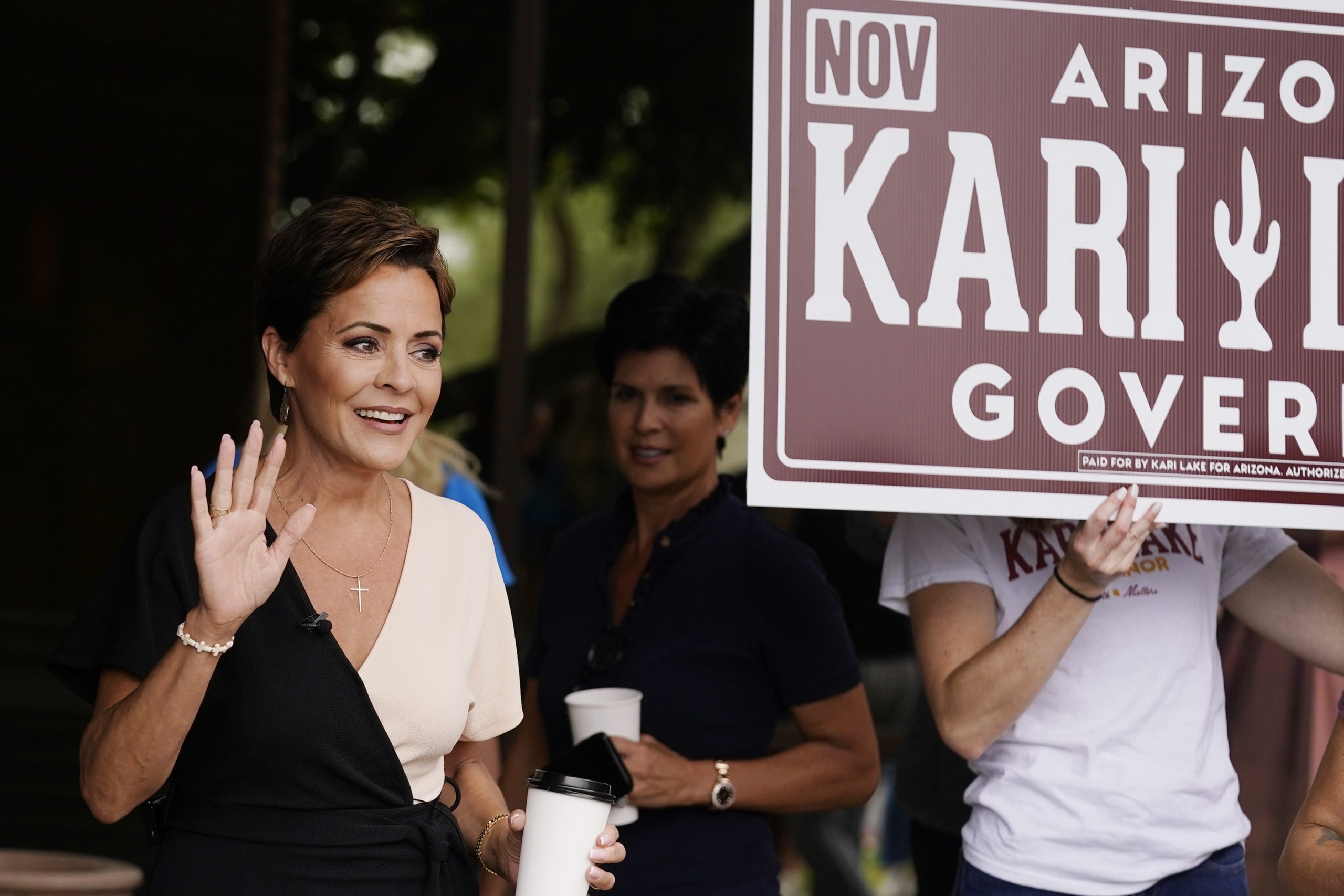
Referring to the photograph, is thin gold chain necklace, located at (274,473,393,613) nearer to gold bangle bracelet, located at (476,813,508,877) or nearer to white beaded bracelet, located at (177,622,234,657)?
white beaded bracelet, located at (177,622,234,657)

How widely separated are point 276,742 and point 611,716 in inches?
25.5

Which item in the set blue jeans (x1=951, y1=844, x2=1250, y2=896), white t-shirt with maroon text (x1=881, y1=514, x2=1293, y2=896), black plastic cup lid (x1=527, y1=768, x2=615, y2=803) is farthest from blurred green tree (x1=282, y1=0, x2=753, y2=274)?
black plastic cup lid (x1=527, y1=768, x2=615, y2=803)

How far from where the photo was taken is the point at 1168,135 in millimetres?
1926

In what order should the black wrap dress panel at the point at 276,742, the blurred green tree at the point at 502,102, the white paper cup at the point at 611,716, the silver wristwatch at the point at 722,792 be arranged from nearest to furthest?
1. the black wrap dress panel at the point at 276,742
2. the white paper cup at the point at 611,716
3. the silver wristwatch at the point at 722,792
4. the blurred green tree at the point at 502,102

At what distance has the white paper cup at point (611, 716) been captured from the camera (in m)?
2.09

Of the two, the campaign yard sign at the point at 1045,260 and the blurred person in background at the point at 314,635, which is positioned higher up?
the campaign yard sign at the point at 1045,260

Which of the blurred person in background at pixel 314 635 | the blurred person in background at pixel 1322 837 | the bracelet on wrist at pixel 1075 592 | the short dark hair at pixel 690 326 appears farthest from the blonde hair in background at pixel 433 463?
the blurred person in background at pixel 1322 837

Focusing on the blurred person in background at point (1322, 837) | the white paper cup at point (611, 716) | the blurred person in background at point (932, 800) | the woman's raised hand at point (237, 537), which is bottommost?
the blurred person in background at point (932, 800)

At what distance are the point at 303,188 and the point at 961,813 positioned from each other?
5.07 meters

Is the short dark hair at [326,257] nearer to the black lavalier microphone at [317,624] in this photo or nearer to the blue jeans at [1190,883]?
the black lavalier microphone at [317,624]

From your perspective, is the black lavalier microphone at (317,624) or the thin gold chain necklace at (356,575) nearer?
the black lavalier microphone at (317,624)

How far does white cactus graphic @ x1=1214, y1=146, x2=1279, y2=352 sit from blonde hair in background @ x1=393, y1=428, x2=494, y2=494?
1587 millimetres

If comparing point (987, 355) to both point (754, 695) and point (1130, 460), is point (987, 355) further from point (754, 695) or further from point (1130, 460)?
point (754, 695)

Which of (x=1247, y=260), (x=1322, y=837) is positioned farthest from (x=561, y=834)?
(x=1247, y=260)
